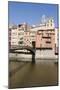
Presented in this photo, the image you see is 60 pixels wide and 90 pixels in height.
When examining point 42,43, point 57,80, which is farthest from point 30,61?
point 57,80

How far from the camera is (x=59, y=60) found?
2939 millimetres

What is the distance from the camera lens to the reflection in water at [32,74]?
2.77 m

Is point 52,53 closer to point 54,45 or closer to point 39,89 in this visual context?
point 54,45

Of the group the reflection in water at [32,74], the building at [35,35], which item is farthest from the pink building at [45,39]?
the reflection in water at [32,74]

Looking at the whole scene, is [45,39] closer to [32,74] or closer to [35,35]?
[35,35]

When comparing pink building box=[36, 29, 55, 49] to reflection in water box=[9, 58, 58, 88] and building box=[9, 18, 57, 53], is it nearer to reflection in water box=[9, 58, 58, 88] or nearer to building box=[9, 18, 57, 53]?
building box=[9, 18, 57, 53]

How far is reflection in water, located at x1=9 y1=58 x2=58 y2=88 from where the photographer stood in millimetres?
2768

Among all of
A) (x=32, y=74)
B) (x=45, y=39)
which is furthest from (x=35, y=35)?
(x=32, y=74)

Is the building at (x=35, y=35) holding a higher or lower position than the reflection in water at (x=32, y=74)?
higher

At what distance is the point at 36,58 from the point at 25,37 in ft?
1.06

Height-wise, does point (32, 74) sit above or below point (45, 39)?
below

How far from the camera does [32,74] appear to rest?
2830 mm

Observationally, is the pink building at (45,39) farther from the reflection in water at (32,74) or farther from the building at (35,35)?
the reflection in water at (32,74)

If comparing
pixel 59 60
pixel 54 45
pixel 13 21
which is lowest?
pixel 59 60
